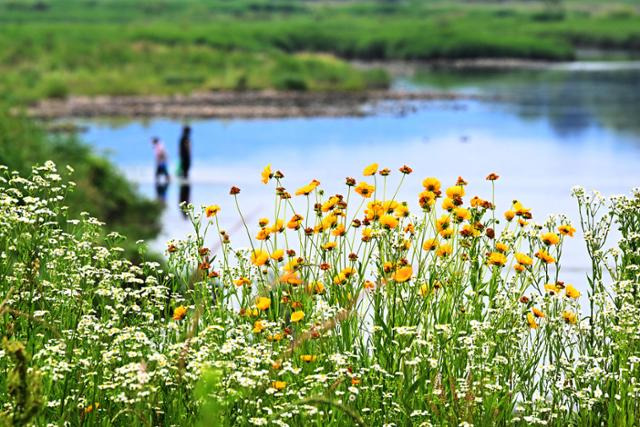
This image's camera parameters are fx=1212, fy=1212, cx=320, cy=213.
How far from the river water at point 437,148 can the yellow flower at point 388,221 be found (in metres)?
14.2

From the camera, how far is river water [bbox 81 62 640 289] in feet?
107

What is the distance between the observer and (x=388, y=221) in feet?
18.7

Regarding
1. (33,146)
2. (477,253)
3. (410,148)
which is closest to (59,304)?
(477,253)

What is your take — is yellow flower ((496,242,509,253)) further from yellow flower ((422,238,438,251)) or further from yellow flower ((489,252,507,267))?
yellow flower ((422,238,438,251))

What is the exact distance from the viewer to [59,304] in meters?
5.82

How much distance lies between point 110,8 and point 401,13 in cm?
3478

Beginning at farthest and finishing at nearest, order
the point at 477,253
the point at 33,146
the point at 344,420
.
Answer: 1. the point at 33,146
2. the point at 477,253
3. the point at 344,420

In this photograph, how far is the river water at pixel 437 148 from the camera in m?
32.5

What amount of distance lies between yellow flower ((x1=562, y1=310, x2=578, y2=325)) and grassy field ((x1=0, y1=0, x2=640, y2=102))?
34799mm

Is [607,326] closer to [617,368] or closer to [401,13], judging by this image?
[617,368]

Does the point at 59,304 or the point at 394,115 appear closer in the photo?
the point at 59,304

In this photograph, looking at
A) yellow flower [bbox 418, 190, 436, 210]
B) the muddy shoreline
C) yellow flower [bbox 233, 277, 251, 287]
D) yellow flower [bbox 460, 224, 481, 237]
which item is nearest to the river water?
the muddy shoreline

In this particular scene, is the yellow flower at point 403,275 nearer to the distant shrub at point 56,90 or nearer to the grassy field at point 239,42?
the grassy field at point 239,42

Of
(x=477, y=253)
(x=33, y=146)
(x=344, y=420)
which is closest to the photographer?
(x=344, y=420)
